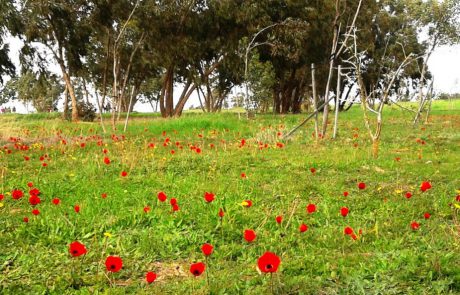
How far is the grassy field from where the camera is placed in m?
3.28

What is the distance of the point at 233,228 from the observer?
4.41 metres

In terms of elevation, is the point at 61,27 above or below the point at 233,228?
above

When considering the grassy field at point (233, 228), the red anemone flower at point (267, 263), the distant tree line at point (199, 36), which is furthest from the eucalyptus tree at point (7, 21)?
the red anemone flower at point (267, 263)

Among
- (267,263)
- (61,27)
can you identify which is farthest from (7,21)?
(267,263)

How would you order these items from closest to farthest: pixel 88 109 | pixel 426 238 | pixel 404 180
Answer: pixel 426 238 → pixel 404 180 → pixel 88 109

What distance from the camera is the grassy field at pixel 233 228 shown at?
10.7 feet

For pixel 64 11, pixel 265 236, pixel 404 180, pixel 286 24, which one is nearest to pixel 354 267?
pixel 265 236

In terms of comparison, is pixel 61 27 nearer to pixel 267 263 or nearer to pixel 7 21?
pixel 7 21

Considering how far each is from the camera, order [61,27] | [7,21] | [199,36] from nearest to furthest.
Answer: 1. [7,21]
2. [61,27]
3. [199,36]

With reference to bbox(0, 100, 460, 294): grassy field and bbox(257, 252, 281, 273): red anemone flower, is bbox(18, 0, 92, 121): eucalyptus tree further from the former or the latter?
bbox(257, 252, 281, 273): red anemone flower

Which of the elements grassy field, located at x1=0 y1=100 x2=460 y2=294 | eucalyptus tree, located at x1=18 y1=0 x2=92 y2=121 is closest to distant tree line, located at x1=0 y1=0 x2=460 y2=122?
eucalyptus tree, located at x1=18 y1=0 x2=92 y2=121

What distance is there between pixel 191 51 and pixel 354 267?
26.2 meters

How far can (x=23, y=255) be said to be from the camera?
148 inches

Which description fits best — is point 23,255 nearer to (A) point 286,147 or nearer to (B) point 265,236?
(B) point 265,236
